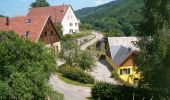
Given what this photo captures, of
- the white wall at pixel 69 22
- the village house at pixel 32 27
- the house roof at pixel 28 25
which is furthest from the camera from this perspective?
the white wall at pixel 69 22

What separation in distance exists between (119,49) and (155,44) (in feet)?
123

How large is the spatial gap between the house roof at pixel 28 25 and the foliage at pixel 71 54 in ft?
19.1

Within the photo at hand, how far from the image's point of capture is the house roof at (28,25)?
6057 centimetres

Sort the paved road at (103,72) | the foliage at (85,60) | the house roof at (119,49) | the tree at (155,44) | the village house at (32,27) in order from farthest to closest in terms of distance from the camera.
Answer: the house roof at (119,49) < the village house at (32,27) < the paved road at (103,72) < the foliage at (85,60) < the tree at (155,44)

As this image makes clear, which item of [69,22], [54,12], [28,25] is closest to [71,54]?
[28,25]

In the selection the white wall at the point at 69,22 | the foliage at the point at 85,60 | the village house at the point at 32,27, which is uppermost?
the white wall at the point at 69,22

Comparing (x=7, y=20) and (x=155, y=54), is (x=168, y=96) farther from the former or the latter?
(x=7, y=20)

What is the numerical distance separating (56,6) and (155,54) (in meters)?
70.6

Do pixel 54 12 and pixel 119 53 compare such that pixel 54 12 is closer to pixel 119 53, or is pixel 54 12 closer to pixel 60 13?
pixel 60 13

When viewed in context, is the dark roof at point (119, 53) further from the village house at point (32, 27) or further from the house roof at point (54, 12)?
the house roof at point (54, 12)

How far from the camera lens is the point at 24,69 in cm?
2528

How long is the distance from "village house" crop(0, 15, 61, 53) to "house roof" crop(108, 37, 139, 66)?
10961 millimetres

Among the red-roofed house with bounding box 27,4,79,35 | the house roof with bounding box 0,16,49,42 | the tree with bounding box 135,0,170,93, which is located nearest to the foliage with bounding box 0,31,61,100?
the tree with bounding box 135,0,170,93

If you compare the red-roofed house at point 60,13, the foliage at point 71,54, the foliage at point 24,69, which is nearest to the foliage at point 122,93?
the foliage at point 24,69
